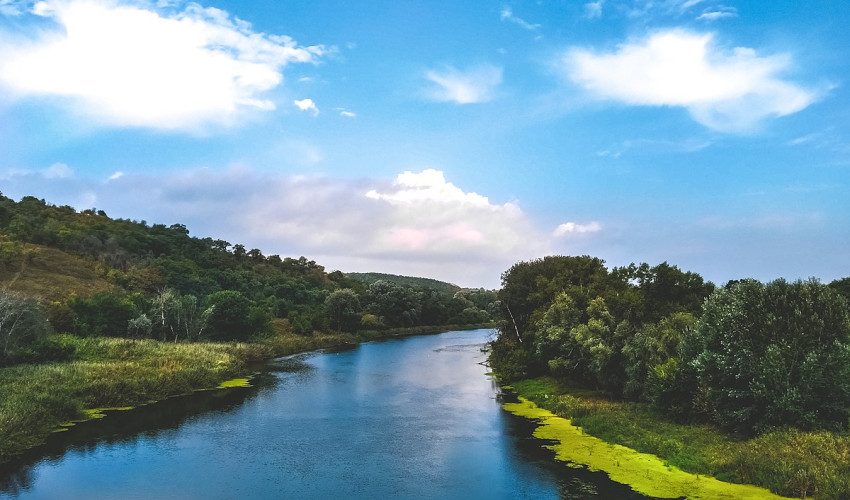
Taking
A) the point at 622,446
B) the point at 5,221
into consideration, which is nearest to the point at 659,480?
the point at 622,446

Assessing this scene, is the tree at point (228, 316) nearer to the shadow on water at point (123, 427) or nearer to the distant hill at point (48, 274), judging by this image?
the distant hill at point (48, 274)

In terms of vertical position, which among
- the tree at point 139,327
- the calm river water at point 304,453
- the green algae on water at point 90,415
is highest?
the tree at point 139,327

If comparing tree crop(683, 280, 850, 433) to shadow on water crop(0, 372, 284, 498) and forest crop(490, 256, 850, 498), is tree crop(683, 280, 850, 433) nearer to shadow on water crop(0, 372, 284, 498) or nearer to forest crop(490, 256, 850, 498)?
forest crop(490, 256, 850, 498)

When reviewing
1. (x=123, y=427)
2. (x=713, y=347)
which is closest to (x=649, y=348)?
(x=713, y=347)

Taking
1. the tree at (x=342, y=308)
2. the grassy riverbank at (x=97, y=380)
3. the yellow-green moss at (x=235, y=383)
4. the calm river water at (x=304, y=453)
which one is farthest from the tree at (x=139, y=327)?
the tree at (x=342, y=308)

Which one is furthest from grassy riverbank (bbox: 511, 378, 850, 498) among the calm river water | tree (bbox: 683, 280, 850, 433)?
the calm river water

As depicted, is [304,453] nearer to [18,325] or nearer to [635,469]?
[635,469]

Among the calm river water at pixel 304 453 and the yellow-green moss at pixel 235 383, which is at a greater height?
the yellow-green moss at pixel 235 383

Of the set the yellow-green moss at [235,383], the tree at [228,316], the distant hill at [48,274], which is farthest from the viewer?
the tree at [228,316]
